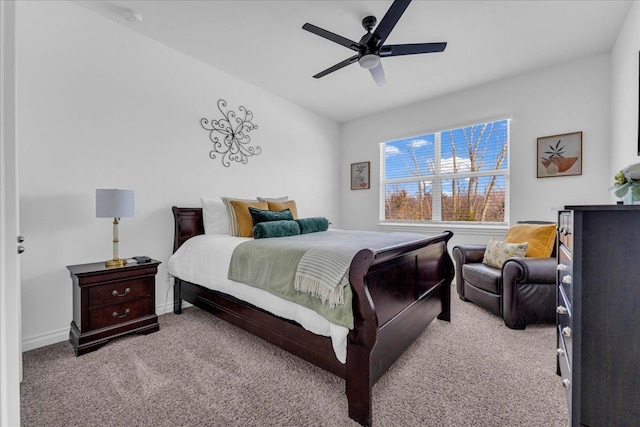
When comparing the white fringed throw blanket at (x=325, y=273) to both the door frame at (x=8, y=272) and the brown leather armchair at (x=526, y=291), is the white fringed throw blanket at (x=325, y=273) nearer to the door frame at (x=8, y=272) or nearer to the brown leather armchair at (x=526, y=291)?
the door frame at (x=8, y=272)

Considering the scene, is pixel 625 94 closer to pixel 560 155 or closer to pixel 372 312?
pixel 560 155

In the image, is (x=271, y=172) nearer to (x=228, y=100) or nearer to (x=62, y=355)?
(x=228, y=100)

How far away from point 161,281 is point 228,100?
2.27 meters

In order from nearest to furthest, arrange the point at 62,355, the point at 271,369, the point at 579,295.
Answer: the point at 579,295 < the point at 271,369 < the point at 62,355

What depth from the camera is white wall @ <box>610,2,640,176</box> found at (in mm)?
2182

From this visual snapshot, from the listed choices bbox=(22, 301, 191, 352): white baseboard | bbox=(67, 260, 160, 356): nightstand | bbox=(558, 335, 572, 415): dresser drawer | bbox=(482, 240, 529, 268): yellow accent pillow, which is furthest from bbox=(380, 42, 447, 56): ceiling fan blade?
bbox=(22, 301, 191, 352): white baseboard

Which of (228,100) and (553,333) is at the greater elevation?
(228,100)

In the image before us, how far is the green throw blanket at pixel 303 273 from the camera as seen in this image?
142cm

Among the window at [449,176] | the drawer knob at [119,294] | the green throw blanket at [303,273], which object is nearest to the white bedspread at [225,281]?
the green throw blanket at [303,273]

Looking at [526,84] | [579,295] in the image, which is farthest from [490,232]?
[579,295]

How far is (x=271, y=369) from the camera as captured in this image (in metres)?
1.82

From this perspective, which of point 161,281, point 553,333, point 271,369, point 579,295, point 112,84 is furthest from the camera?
point 161,281

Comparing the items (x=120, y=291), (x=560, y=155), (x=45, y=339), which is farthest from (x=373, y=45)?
(x=45, y=339)

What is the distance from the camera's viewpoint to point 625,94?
96.5 inches
